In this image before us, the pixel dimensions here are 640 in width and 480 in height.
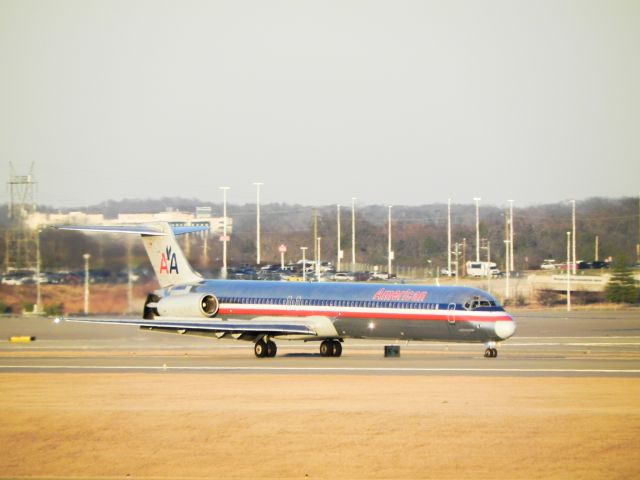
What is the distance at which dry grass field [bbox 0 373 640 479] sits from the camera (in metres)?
24.7

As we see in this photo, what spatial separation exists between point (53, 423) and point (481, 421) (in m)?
11.0

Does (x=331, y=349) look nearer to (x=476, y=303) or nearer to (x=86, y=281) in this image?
(x=476, y=303)

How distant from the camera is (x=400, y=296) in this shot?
50094mm

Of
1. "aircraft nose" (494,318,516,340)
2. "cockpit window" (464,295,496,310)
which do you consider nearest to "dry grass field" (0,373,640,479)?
"aircraft nose" (494,318,516,340)

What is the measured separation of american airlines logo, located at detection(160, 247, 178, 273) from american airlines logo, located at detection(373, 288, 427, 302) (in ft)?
36.6

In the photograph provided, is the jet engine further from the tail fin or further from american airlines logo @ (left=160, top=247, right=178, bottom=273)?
american airlines logo @ (left=160, top=247, right=178, bottom=273)

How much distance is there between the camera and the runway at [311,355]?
44031 millimetres

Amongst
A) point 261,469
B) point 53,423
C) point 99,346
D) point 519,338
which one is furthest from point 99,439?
point 519,338

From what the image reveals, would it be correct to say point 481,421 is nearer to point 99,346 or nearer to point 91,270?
point 99,346

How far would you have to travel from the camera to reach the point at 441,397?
34.2 m

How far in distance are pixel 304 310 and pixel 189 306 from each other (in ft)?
18.2

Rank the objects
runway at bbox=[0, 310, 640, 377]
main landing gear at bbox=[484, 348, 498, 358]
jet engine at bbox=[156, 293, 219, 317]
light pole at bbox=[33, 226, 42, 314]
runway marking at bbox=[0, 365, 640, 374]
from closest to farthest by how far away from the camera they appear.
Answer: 1. runway marking at bbox=[0, 365, 640, 374]
2. runway at bbox=[0, 310, 640, 377]
3. main landing gear at bbox=[484, 348, 498, 358]
4. jet engine at bbox=[156, 293, 219, 317]
5. light pole at bbox=[33, 226, 42, 314]

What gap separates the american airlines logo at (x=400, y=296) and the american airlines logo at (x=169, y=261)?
11.1 m

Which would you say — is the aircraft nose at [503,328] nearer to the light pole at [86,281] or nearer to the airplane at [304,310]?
the airplane at [304,310]
